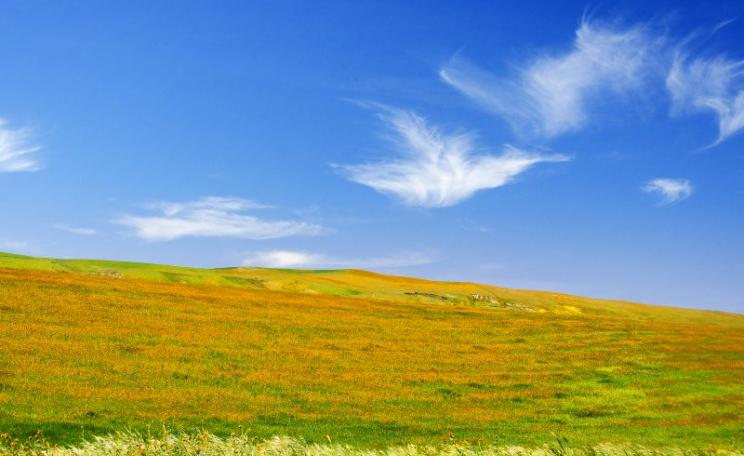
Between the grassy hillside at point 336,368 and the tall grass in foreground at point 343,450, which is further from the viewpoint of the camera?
the grassy hillside at point 336,368

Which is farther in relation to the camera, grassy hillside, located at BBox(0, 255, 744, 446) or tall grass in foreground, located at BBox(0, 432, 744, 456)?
grassy hillside, located at BBox(0, 255, 744, 446)

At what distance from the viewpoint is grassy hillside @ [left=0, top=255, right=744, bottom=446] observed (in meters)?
29.2

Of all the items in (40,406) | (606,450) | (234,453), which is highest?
(606,450)

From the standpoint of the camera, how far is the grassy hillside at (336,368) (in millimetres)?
29250

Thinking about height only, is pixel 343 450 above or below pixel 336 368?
above

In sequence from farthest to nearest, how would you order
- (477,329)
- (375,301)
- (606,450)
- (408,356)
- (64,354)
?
1. (375,301)
2. (477,329)
3. (408,356)
4. (64,354)
5. (606,450)

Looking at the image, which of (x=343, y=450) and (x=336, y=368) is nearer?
(x=343, y=450)

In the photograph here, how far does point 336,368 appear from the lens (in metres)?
41.7

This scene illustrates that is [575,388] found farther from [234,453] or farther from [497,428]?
[234,453]

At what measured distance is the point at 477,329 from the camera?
59.5 meters

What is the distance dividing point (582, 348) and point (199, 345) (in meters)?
27.7

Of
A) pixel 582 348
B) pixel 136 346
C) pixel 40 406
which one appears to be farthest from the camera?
pixel 582 348

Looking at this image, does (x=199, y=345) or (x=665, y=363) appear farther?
(x=665, y=363)

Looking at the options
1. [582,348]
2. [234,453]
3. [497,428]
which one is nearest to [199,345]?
[497,428]
